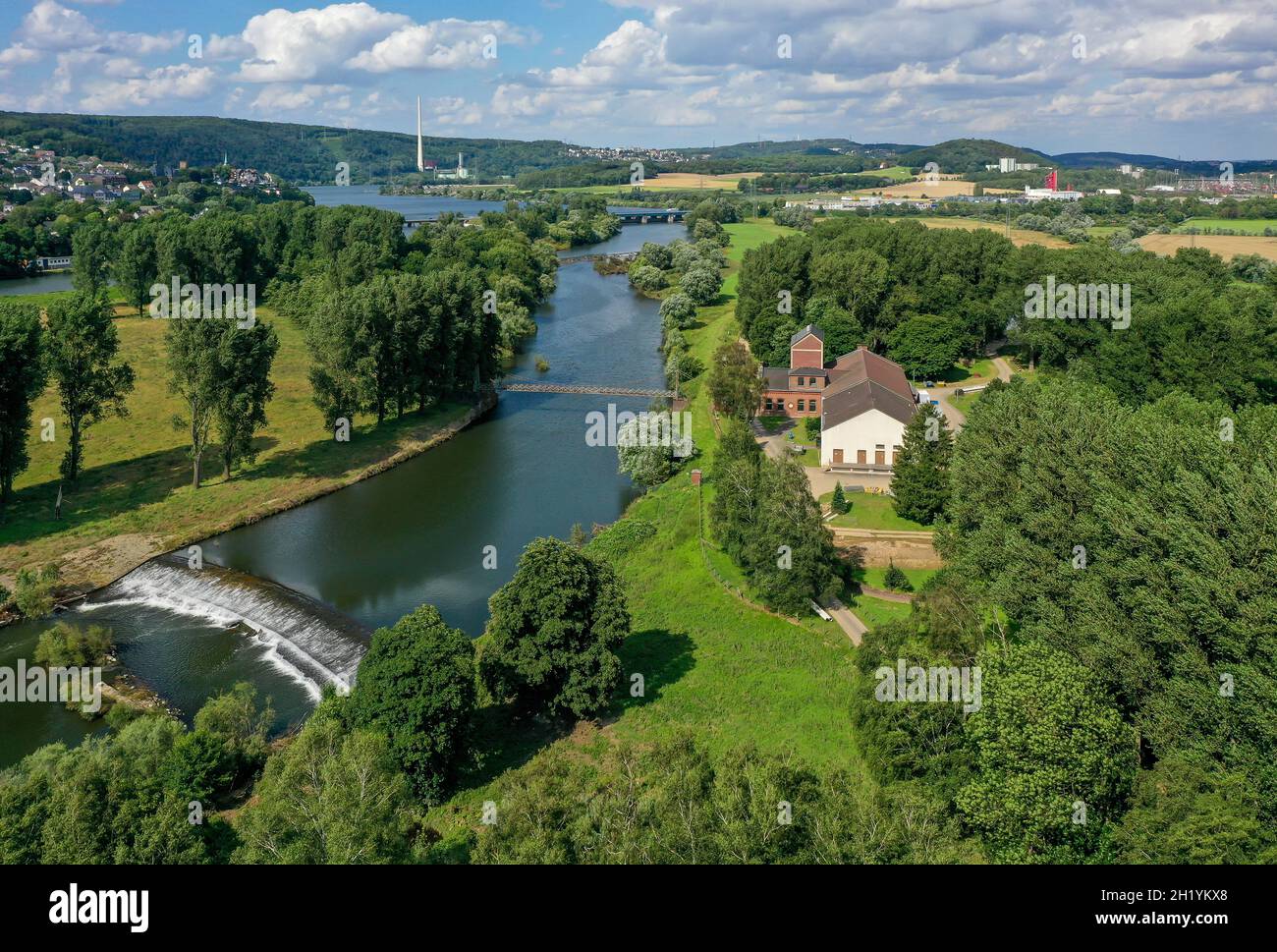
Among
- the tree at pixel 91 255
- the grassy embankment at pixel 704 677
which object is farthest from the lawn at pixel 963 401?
the tree at pixel 91 255

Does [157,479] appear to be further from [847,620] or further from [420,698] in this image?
[847,620]

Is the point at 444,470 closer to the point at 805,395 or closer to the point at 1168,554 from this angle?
the point at 805,395

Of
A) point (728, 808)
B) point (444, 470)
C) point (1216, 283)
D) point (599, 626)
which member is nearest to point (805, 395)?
point (444, 470)

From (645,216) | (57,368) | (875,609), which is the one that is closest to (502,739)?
(875,609)

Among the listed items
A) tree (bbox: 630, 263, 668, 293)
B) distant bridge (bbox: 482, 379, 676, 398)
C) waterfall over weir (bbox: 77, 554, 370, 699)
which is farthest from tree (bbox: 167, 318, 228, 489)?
tree (bbox: 630, 263, 668, 293)

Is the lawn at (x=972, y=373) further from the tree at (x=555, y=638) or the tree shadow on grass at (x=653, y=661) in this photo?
the tree at (x=555, y=638)

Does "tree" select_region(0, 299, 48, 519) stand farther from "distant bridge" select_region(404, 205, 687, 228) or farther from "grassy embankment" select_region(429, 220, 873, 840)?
"distant bridge" select_region(404, 205, 687, 228)
